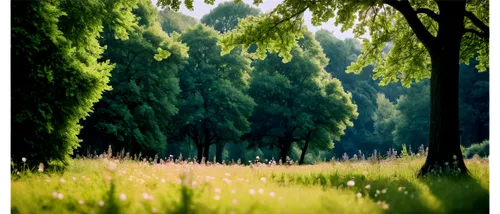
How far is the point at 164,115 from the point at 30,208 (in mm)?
20688

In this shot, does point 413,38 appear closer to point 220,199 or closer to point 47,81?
point 220,199

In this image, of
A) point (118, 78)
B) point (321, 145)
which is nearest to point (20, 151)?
point (118, 78)

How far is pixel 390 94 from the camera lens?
60.5 metres

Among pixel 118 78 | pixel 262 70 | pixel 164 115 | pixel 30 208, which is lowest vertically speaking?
pixel 30 208

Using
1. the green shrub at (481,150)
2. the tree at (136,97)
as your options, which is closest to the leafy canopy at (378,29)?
the green shrub at (481,150)

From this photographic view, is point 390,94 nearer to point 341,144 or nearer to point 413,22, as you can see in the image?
point 341,144

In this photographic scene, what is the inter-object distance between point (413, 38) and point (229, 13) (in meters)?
37.5

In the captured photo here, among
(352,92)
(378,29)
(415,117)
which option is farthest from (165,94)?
(352,92)

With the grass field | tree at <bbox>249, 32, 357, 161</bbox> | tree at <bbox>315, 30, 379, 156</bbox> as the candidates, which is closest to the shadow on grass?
the grass field

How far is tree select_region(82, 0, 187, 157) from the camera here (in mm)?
21672

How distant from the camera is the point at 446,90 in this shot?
8.53 m

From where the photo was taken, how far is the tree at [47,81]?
25.7ft

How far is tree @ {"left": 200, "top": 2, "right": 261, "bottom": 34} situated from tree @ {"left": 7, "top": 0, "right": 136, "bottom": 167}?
39.1 metres

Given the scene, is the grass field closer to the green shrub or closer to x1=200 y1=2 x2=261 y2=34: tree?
the green shrub
